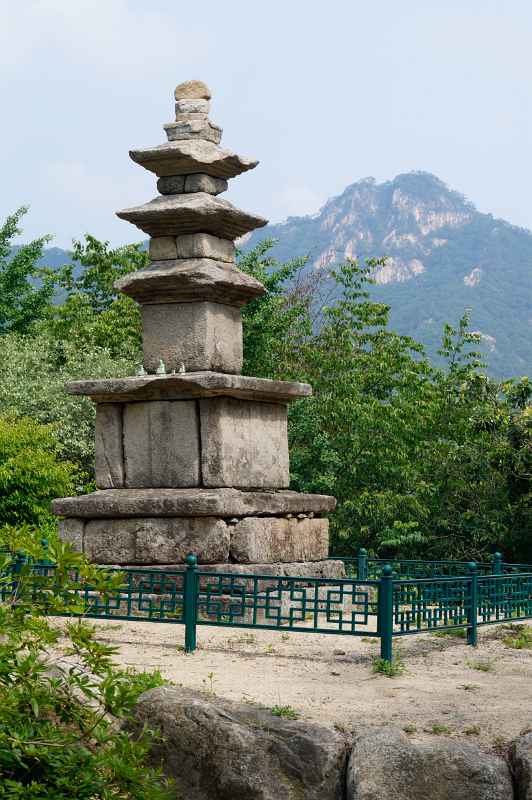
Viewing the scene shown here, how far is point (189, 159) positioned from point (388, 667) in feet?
22.2

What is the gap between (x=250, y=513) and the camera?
12.0 m

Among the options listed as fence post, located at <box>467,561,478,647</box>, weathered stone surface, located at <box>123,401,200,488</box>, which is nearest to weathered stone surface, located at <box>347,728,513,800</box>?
fence post, located at <box>467,561,478,647</box>

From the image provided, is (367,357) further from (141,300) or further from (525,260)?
(525,260)

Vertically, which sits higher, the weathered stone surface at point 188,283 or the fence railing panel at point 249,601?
the weathered stone surface at point 188,283

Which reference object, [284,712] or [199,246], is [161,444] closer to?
[199,246]

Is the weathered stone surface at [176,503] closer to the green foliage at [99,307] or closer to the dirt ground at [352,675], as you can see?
the dirt ground at [352,675]

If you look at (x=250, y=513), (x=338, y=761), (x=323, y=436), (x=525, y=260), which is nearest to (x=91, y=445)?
(x=323, y=436)

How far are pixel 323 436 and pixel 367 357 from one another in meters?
3.38

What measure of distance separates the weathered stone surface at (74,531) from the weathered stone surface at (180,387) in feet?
4.99

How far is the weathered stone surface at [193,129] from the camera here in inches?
523

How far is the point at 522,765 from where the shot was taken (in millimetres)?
6777

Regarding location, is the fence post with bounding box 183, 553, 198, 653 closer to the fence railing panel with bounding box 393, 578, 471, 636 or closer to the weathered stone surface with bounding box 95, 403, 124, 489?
the fence railing panel with bounding box 393, 578, 471, 636

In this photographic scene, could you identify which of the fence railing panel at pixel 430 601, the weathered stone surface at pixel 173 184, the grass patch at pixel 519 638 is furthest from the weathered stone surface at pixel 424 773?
the weathered stone surface at pixel 173 184

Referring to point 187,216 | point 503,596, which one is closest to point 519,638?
point 503,596
